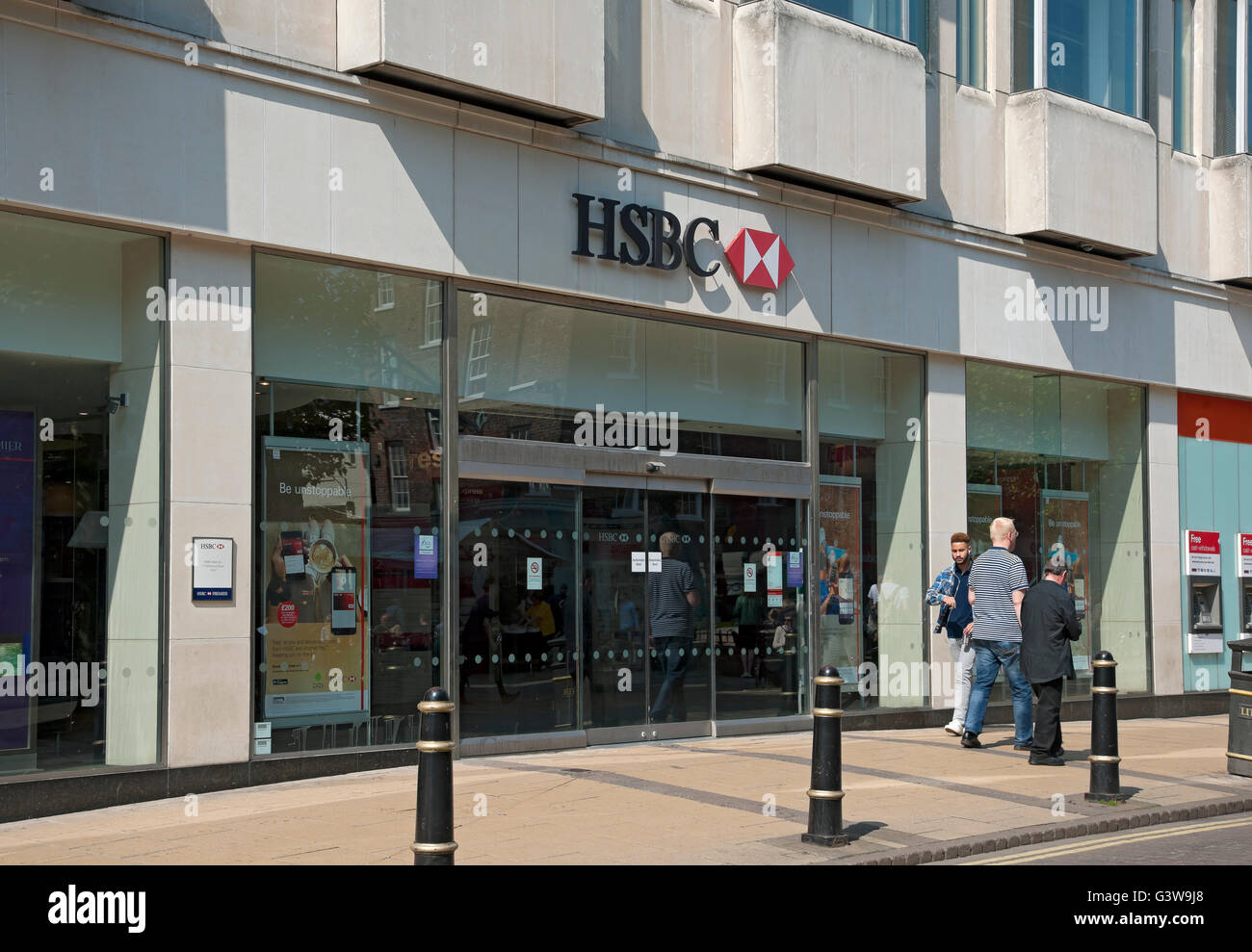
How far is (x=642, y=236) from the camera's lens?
1330 cm

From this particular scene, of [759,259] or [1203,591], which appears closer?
[759,259]

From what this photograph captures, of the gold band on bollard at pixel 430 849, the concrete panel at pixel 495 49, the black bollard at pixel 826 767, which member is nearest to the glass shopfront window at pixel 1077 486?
the concrete panel at pixel 495 49

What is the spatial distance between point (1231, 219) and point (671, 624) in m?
11.6

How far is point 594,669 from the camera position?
13023 millimetres

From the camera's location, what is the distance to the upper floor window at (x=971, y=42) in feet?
55.3

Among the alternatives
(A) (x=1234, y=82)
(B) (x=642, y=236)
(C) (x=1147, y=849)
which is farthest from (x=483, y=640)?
(A) (x=1234, y=82)

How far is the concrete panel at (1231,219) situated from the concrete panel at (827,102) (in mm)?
6761

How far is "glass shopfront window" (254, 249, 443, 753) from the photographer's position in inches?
432

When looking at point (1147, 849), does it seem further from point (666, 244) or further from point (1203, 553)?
point (1203, 553)

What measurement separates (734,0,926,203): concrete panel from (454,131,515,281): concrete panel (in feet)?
9.72

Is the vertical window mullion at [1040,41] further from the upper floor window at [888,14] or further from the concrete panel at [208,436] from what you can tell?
the concrete panel at [208,436]

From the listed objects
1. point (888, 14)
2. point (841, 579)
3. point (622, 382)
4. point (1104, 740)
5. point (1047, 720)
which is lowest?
point (1047, 720)

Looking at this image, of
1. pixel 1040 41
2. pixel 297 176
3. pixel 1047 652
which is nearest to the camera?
pixel 297 176
